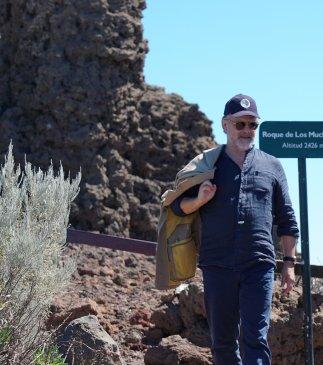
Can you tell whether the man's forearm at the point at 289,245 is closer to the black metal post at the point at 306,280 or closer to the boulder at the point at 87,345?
the black metal post at the point at 306,280

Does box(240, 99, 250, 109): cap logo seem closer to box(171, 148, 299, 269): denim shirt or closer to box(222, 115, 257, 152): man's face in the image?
box(222, 115, 257, 152): man's face

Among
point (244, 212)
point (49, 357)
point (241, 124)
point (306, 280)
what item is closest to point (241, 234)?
point (244, 212)

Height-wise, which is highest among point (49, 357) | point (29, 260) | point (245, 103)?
point (245, 103)

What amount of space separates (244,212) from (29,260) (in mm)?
1374

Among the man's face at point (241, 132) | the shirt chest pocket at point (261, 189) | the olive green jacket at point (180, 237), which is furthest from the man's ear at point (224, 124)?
the shirt chest pocket at point (261, 189)

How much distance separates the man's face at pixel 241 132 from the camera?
602cm

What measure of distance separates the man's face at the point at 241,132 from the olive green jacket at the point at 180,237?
0.14 meters

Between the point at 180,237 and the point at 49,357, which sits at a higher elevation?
the point at 180,237

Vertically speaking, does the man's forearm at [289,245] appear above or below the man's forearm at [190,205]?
below

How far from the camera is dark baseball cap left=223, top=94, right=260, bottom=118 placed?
6008mm

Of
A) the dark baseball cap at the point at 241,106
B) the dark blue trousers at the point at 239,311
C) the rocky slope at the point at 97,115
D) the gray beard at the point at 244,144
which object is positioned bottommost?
the dark blue trousers at the point at 239,311

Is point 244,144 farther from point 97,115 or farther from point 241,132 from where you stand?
point 97,115

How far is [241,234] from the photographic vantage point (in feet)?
19.2

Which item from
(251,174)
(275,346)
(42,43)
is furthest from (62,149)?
(251,174)
